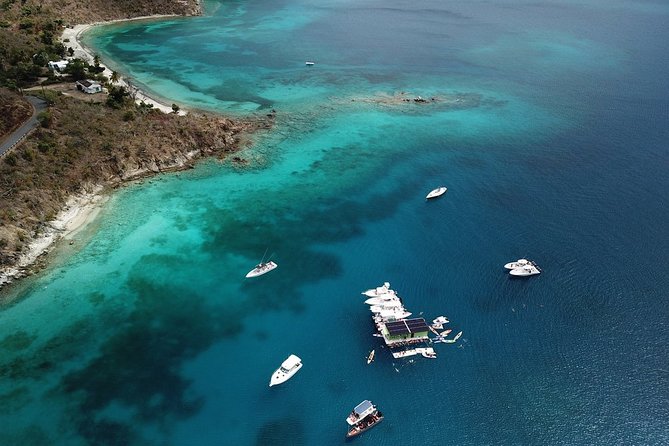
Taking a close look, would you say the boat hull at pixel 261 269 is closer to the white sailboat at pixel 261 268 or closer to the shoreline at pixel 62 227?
the white sailboat at pixel 261 268

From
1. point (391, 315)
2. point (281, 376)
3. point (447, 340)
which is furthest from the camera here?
point (391, 315)

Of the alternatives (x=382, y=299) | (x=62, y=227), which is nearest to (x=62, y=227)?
(x=62, y=227)

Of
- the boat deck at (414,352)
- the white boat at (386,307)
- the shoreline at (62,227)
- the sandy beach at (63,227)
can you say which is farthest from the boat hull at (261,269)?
the sandy beach at (63,227)

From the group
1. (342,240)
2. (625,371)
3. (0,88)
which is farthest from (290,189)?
(0,88)

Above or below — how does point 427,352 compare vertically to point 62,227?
below

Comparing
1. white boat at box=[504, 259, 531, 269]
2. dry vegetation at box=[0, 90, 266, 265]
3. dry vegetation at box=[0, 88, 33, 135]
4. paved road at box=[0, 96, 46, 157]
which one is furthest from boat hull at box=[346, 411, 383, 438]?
dry vegetation at box=[0, 88, 33, 135]

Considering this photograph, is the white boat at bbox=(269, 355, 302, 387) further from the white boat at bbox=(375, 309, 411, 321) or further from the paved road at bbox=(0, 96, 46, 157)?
the paved road at bbox=(0, 96, 46, 157)

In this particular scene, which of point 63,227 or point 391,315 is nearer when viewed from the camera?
point 391,315

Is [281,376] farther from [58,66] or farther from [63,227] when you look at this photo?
[58,66]
